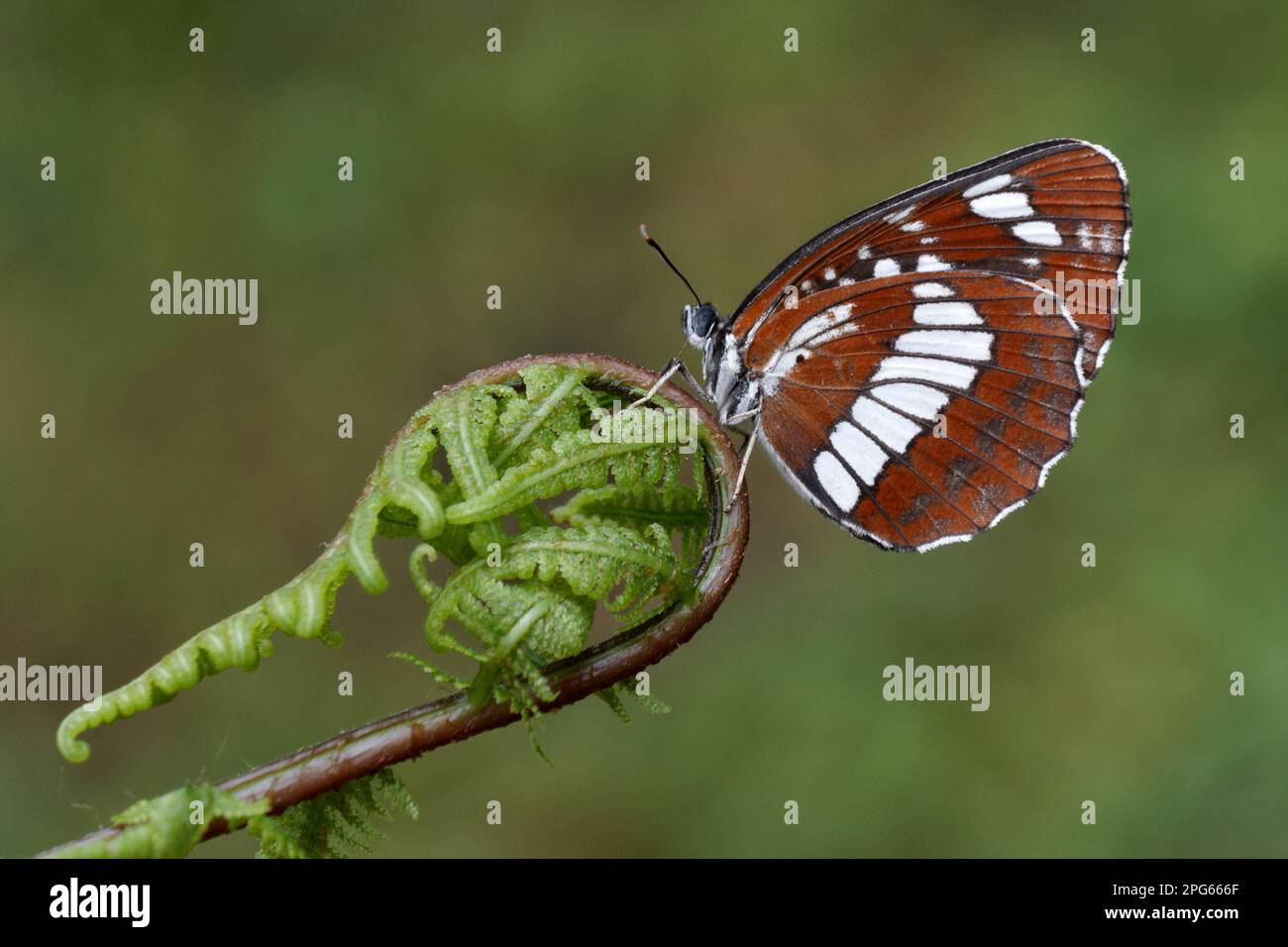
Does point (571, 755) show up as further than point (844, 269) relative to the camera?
Yes

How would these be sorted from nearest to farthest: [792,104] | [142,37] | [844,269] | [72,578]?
[844,269]
[72,578]
[142,37]
[792,104]

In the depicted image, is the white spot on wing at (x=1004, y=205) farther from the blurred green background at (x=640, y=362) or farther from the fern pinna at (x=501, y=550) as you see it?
the blurred green background at (x=640, y=362)

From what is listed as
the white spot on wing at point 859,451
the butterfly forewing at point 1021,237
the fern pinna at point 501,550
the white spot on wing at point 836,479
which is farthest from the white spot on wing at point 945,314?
the fern pinna at point 501,550

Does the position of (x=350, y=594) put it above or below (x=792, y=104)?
below

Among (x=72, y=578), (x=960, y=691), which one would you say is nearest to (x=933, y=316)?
(x=960, y=691)

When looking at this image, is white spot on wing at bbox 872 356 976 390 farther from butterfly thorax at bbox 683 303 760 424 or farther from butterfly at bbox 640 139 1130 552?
butterfly thorax at bbox 683 303 760 424

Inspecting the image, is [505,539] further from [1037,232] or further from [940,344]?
[1037,232]

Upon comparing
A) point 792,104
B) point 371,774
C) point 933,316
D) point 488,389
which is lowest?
point 371,774

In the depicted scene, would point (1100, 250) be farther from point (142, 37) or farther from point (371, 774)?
point (142, 37)
